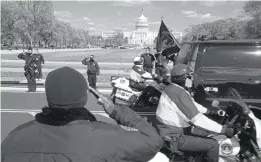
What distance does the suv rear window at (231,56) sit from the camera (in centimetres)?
447

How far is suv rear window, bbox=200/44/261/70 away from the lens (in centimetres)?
447

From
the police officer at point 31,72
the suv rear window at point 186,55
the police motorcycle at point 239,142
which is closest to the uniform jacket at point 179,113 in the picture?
the police motorcycle at point 239,142

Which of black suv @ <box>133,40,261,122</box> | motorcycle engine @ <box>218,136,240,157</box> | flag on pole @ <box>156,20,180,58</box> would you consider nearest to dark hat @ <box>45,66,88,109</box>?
motorcycle engine @ <box>218,136,240,157</box>

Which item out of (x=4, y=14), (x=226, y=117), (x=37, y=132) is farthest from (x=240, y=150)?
(x=4, y=14)

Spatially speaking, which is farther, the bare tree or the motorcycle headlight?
the bare tree

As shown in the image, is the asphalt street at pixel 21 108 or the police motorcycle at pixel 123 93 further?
the asphalt street at pixel 21 108

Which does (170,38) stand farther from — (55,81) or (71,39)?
(71,39)

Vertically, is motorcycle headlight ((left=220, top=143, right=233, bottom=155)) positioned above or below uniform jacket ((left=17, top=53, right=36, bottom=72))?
above

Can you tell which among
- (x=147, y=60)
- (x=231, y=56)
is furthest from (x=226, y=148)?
(x=147, y=60)

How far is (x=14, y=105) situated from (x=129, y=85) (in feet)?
13.3

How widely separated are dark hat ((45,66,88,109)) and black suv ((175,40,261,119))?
9.94 ft

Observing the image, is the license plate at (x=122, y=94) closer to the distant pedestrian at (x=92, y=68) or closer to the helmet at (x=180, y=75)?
the helmet at (x=180, y=75)

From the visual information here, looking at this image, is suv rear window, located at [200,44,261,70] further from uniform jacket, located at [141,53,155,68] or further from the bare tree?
the bare tree

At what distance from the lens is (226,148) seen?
3.29 metres
